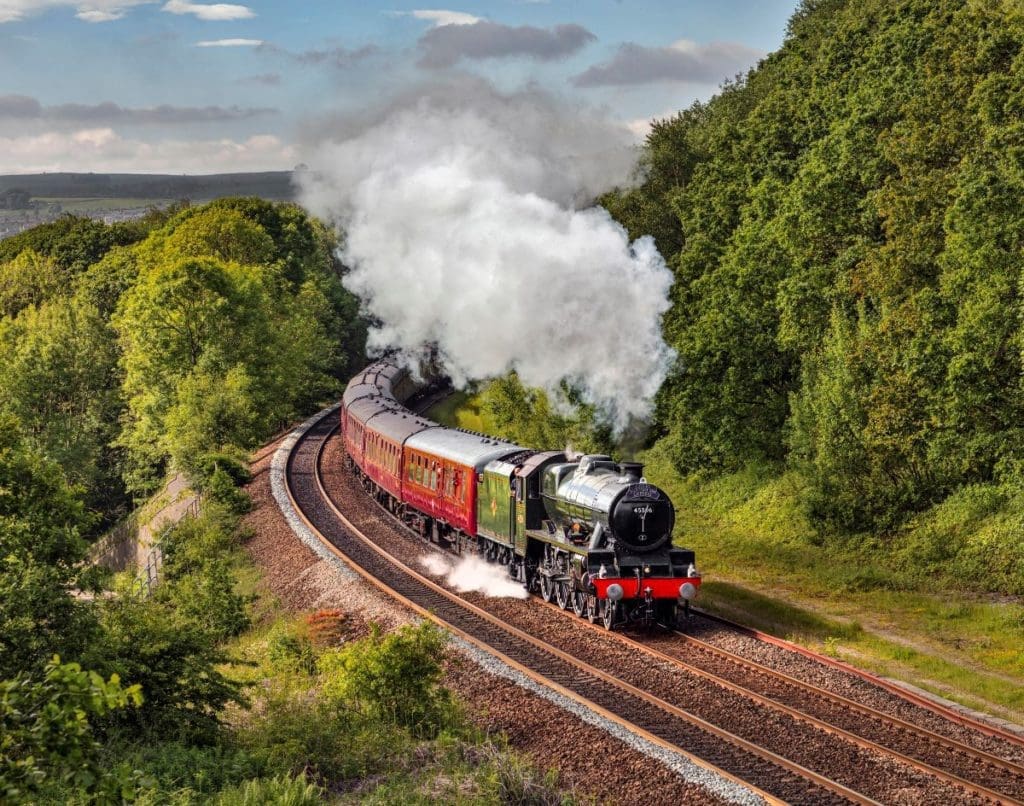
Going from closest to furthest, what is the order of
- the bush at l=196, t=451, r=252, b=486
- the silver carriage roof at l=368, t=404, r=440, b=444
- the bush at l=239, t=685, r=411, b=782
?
the bush at l=239, t=685, r=411, b=782, the silver carriage roof at l=368, t=404, r=440, b=444, the bush at l=196, t=451, r=252, b=486

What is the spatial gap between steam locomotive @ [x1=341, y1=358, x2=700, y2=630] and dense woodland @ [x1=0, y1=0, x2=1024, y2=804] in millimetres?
3861

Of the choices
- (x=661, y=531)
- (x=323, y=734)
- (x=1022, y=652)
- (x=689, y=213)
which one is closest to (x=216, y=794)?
(x=323, y=734)

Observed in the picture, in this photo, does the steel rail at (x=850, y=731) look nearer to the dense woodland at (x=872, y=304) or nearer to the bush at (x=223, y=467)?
the dense woodland at (x=872, y=304)

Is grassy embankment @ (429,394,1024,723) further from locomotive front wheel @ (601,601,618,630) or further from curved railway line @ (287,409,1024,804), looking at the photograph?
locomotive front wheel @ (601,601,618,630)

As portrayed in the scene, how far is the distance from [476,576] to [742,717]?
473 inches

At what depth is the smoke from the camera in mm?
26469

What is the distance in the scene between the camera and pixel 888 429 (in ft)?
95.6

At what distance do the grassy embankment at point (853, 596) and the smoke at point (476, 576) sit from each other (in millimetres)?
4573

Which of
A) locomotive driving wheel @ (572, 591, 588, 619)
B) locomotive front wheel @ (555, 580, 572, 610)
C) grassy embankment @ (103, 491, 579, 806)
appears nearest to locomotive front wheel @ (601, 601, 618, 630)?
locomotive driving wheel @ (572, 591, 588, 619)

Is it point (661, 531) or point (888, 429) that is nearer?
point (661, 531)

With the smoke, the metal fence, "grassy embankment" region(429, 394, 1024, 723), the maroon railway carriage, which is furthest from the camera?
the metal fence

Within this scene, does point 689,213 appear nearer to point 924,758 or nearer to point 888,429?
point 888,429

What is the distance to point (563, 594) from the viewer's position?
80.7ft

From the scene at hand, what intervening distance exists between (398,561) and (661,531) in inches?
400
